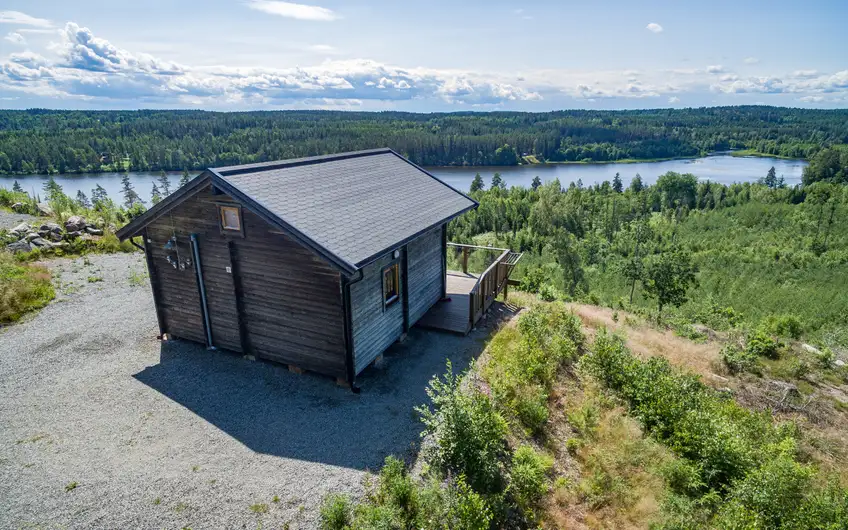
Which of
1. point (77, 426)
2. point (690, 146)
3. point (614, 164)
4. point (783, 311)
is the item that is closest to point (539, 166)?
point (614, 164)

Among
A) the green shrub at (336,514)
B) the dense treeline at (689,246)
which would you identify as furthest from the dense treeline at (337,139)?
the green shrub at (336,514)

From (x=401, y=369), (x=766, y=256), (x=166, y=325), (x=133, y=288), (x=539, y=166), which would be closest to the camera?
(x=401, y=369)

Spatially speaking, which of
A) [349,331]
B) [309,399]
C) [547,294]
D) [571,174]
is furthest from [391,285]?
[571,174]

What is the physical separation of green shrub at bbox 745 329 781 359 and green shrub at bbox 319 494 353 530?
13.3m

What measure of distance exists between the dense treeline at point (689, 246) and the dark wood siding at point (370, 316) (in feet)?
25.3

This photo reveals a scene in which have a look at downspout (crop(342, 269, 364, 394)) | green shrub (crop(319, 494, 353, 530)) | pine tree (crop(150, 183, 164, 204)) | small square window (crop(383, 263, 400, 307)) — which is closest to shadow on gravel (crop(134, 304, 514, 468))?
downspout (crop(342, 269, 364, 394))

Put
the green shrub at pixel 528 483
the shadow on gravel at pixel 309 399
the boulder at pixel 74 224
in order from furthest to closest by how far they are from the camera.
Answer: the boulder at pixel 74 224 → the shadow on gravel at pixel 309 399 → the green shrub at pixel 528 483

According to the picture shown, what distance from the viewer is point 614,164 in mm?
109562

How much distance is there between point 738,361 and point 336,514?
40.4 ft

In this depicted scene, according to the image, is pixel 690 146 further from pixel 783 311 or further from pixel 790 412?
pixel 790 412

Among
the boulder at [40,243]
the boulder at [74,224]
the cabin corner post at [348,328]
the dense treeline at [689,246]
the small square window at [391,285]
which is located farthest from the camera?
the dense treeline at [689,246]

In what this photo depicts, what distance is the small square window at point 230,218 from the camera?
8906 mm

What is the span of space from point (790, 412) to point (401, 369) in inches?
384

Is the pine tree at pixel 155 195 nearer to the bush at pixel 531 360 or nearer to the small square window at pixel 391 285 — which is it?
the small square window at pixel 391 285
